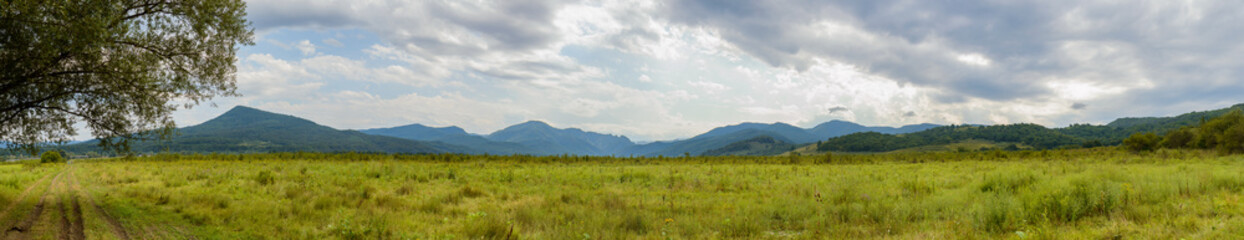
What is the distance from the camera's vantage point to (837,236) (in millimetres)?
8195

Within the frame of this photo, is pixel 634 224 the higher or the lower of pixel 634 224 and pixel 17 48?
the lower

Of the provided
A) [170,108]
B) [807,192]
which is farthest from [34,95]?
[807,192]

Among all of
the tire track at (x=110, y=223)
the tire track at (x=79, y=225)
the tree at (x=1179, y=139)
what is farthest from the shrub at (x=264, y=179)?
the tree at (x=1179, y=139)

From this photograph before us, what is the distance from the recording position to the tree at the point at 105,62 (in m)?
10.2

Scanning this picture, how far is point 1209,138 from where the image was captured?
160 feet

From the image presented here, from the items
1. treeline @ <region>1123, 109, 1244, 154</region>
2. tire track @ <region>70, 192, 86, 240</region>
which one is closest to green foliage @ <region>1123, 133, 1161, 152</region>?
treeline @ <region>1123, 109, 1244, 154</region>

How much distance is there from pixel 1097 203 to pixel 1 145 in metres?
28.6

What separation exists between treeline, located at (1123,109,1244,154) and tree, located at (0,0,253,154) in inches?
2908

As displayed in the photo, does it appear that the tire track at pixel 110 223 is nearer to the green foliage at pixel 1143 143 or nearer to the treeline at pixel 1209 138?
the treeline at pixel 1209 138

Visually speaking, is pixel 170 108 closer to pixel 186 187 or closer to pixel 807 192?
pixel 186 187

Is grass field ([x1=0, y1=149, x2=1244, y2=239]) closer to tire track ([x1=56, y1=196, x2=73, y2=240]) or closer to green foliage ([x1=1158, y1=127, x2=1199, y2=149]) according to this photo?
tire track ([x1=56, y1=196, x2=73, y2=240])

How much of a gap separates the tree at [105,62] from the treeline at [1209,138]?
7387cm

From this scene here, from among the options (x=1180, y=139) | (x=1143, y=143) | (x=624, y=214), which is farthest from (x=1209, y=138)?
(x=624, y=214)

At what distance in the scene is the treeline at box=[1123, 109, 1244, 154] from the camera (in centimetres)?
4200
